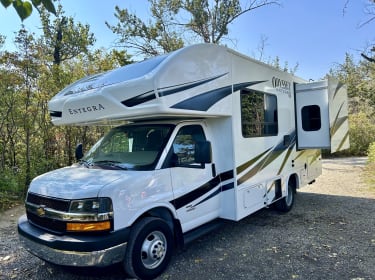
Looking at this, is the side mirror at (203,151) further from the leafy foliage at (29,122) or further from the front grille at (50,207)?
the leafy foliage at (29,122)

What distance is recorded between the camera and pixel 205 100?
4.37 metres

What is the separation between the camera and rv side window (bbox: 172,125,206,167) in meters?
4.24

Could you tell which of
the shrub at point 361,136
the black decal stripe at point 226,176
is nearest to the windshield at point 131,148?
the black decal stripe at point 226,176

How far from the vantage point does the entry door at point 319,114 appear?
6.51 m

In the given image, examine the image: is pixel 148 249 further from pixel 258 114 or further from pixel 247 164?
pixel 258 114

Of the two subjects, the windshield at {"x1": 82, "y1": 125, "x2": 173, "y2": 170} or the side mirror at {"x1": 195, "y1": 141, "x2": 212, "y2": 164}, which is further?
the side mirror at {"x1": 195, "y1": 141, "x2": 212, "y2": 164}

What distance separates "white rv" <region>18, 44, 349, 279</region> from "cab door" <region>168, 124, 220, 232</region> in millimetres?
15

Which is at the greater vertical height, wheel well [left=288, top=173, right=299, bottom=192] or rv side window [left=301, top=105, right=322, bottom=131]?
rv side window [left=301, top=105, right=322, bottom=131]

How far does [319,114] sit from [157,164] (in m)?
4.25

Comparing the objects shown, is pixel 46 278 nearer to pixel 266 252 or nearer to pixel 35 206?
pixel 35 206

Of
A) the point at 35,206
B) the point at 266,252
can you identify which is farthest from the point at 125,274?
the point at 266,252

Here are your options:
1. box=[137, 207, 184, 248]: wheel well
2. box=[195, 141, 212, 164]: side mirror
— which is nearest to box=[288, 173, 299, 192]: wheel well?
box=[195, 141, 212, 164]: side mirror

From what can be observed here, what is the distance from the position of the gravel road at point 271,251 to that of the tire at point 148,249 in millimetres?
230

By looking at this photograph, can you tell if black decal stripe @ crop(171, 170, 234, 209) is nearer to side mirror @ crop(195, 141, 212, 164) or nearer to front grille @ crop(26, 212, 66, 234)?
side mirror @ crop(195, 141, 212, 164)
